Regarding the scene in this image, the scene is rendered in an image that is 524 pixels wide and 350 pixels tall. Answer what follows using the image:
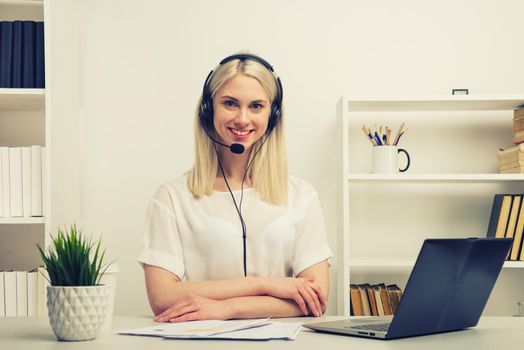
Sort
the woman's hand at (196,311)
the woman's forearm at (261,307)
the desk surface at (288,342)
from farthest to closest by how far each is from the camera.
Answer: the woman's forearm at (261,307) → the woman's hand at (196,311) → the desk surface at (288,342)

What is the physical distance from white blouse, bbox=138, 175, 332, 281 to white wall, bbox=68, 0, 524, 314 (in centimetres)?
112

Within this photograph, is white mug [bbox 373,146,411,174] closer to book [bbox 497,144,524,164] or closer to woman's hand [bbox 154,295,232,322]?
book [bbox 497,144,524,164]

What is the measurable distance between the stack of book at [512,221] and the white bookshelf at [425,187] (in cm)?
23

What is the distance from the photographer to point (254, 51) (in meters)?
3.40

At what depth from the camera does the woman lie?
219cm

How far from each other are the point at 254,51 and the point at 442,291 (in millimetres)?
2221

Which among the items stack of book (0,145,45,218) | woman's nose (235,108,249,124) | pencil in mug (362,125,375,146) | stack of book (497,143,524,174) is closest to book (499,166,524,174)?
stack of book (497,143,524,174)

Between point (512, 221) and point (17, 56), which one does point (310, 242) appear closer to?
point (512, 221)

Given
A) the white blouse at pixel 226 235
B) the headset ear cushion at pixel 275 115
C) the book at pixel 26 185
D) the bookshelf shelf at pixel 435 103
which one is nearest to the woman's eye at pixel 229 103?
the headset ear cushion at pixel 275 115

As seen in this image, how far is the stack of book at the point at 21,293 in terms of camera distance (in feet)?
9.41

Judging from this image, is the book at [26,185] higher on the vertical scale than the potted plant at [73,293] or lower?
higher

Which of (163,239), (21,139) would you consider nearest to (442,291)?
(163,239)

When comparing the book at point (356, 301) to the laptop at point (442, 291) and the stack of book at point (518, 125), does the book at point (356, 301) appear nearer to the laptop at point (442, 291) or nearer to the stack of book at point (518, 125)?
the stack of book at point (518, 125)

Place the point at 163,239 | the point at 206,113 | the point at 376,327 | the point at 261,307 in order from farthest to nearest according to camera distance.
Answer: the point at 206,113 → the point at 163,239 → the point at 261,307 → the point at 376,327
